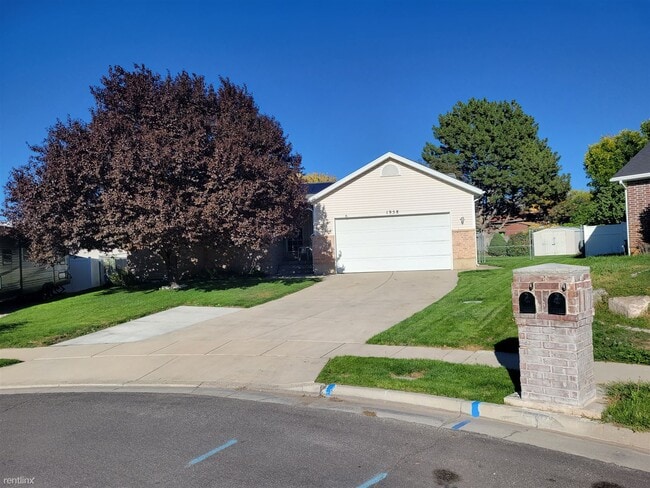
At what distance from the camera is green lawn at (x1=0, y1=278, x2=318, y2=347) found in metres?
12.9

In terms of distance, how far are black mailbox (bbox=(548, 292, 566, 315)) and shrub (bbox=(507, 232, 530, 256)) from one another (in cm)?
2695

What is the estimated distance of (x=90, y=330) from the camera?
12836 millimetres

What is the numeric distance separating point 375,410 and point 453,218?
54.6ft

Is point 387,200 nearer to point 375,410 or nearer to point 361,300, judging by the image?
point 361,300

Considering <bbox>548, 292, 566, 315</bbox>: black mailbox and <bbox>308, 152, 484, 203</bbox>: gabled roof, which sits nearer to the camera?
<bbox>548, 292, 566, 315</bbox>: black mailbox

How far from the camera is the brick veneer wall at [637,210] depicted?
17453mm

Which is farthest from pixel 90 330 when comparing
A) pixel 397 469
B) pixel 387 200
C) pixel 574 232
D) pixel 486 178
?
pixel 486 178

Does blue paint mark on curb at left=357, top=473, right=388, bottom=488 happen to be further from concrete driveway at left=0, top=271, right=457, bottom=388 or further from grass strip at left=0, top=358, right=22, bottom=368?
grass strip at left=0, top=358, right=22, bottom=368

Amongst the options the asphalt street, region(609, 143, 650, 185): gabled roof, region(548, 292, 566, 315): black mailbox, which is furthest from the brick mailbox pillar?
region(609, 143, 650, 185): gabled roof

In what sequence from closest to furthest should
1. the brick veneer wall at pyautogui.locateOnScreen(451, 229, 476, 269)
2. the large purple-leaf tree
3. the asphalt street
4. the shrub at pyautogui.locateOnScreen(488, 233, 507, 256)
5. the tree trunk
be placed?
the asphalt street → the large purple-leaf tree → the tree trunk → the brick veneer wall at pyautogui.locateOnScreen(451, 229, 476, 269) → the shrub at pyautogui.locateOnScreen(488, 233, 507, 256)

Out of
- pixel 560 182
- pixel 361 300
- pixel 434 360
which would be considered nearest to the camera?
pixel 434 360

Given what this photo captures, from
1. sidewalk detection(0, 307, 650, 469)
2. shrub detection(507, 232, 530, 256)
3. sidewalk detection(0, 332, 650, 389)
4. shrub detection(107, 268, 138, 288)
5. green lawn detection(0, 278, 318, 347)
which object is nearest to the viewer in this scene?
sidewalk detection(0, 307, 650, 469)

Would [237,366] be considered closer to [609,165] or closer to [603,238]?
[603,238]

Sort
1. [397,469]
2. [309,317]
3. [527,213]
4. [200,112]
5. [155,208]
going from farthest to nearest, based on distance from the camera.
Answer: [527,213], [200,112], [155,208], [309,317], [397,469]
